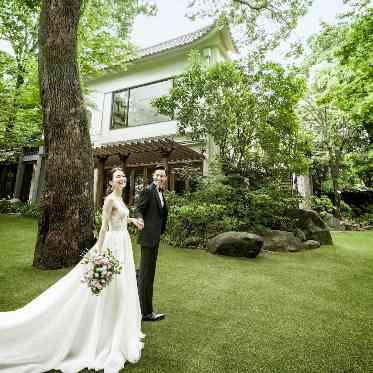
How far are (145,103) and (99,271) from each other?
45.9ft

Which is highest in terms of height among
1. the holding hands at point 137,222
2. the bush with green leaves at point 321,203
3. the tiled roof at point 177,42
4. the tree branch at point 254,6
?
the tiled roof at point 177,42

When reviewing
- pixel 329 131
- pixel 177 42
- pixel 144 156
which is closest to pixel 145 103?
pixel 144 156

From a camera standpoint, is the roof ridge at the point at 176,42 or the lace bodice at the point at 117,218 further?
the roof ridge at the point at 176,42

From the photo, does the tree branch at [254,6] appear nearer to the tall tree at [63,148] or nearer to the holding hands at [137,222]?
the tall tree at [63,148]

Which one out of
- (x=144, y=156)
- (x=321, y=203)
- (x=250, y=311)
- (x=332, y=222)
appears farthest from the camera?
(x=321, y=203)

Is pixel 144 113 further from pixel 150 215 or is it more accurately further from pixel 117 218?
pixel 117 218

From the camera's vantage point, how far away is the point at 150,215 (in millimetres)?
3574

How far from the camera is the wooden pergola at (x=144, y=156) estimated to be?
11195 mm

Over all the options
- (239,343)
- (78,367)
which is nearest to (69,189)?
(78,367)

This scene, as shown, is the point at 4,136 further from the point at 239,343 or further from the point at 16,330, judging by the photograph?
the point at 239,343

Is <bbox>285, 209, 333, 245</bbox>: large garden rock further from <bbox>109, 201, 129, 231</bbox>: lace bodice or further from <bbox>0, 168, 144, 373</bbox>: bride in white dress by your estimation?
<bbox>0, 168, 144, 373</bbox>: bride in white dress

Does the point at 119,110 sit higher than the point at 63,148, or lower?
higher

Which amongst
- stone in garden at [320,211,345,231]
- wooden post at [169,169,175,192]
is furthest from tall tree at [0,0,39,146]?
stone in garden at [320,211,345,231]

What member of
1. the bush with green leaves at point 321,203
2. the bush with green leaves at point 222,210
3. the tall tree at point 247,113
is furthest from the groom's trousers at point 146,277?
the bush with green leaves at point 321,203
